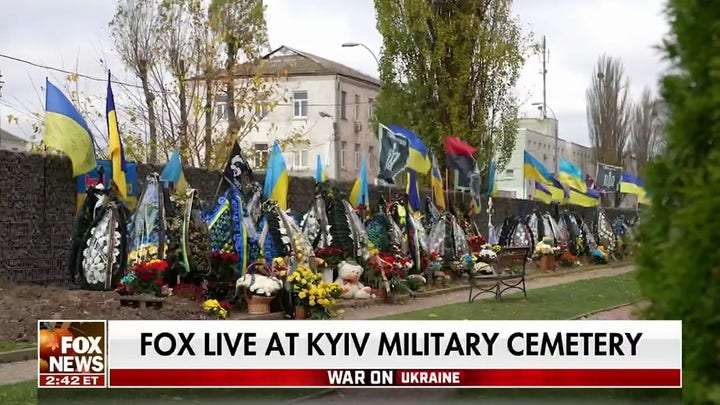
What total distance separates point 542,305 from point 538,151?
205 ft

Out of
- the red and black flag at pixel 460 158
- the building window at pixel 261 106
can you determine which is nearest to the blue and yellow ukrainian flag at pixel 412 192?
the red and black flag at pixel 460 158

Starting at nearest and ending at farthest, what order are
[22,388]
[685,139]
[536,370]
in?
[685,139] < [536,370] < [22,388]

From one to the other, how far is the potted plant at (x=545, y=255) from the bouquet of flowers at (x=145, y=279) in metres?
18.4

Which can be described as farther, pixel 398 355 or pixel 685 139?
pixel 398 355

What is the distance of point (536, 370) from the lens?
177 inches

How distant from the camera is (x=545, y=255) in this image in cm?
3052

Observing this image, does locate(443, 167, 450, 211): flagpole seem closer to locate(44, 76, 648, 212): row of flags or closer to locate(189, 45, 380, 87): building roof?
locate(44, 76, 648, 212): row of flags

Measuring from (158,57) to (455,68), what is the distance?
10.3 meters

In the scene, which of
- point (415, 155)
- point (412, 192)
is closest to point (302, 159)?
point (412, 192)

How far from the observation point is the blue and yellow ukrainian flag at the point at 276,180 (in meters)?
17.1

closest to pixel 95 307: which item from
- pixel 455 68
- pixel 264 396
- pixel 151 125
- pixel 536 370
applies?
pixel 264 396

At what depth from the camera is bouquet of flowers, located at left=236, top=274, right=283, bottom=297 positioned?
14664 millimetres

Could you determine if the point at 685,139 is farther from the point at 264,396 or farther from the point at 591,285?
the point at 591,285

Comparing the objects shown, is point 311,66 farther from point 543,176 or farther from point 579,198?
point 543,176
